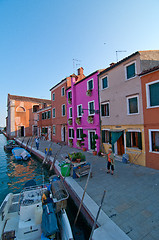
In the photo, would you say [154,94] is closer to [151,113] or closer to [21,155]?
[151,113]

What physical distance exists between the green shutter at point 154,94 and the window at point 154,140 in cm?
189

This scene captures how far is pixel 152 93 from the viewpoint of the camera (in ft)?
27.7

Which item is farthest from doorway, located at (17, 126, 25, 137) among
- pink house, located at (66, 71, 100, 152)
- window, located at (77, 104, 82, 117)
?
window, located at (77, 104, 82, 117)

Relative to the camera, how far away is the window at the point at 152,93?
8.14 meters

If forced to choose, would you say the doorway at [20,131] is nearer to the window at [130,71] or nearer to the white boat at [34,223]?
the white boat at [34,223]

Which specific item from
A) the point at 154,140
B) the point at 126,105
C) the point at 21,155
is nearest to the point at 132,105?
the point at 126,105

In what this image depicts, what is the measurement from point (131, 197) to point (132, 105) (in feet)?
22.3

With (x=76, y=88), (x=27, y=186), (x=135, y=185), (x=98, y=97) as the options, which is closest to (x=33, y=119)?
(x=76, y=88)

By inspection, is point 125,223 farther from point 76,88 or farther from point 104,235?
point 76,88

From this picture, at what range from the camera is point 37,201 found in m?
4.89

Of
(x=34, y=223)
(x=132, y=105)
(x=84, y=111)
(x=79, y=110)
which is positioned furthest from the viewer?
(x=79, y=110)

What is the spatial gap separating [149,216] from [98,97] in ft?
35.2

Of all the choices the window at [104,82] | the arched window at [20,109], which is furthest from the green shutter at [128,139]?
the arched window at [20,109]

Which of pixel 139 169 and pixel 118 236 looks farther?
pixel 139 169
